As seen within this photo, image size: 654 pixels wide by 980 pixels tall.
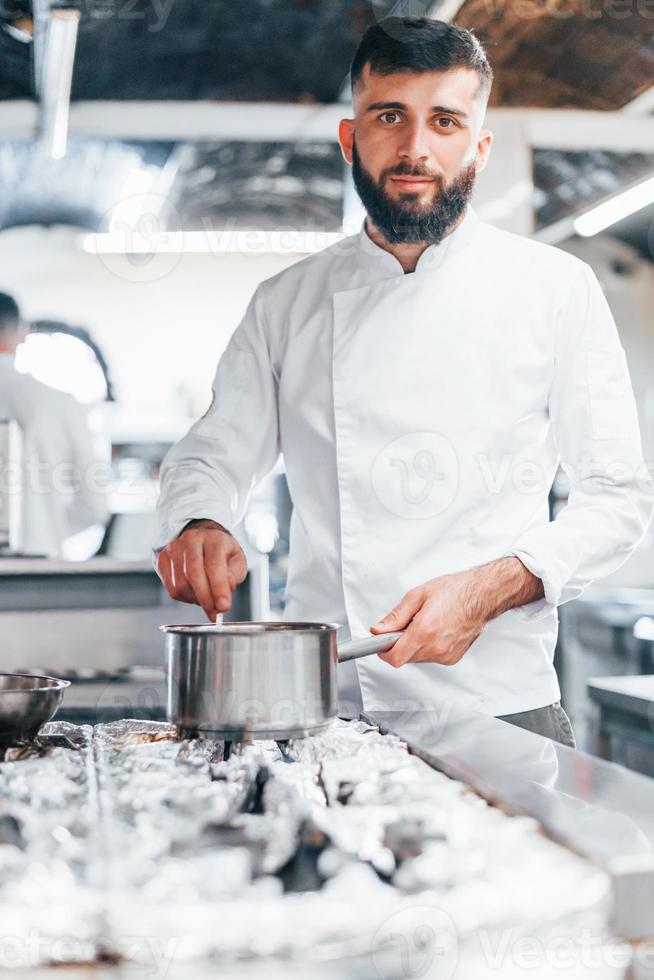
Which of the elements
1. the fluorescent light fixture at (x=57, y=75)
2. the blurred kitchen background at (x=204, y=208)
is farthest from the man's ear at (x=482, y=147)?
the fluorescent light fixture at (x=57, y=75)

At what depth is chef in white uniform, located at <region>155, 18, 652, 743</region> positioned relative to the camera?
1379 millimetres

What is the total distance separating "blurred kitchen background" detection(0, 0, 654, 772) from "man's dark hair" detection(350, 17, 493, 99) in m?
1.03

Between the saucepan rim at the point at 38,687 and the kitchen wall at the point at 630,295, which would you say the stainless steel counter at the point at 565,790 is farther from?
the kitchen wall at the point at 630,295

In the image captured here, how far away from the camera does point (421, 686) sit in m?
→ 1.35

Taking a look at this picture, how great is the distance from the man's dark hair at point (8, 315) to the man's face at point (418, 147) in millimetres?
2032

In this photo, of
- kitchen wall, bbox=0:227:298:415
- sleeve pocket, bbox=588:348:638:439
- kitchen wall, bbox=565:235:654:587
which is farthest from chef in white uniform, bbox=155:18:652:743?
kitchen wall, bbox=0:227:298:415

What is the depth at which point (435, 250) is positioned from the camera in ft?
5.08

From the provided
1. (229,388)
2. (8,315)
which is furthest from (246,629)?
(8,315)

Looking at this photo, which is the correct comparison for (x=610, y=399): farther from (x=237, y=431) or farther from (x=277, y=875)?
(x=277, y=875)

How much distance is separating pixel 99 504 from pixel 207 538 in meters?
2.12

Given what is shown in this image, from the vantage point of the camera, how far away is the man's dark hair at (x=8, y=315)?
10.6 ft

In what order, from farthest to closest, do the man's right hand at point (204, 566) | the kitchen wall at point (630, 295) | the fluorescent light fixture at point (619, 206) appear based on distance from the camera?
the kitchen wall at point (630, 295) → the fluorescent light fixture at point (619, 206) → the man's right hand at point (204, 566)

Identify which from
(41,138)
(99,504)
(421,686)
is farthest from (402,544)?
(41,138)

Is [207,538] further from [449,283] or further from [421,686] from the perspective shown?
[449,283]
